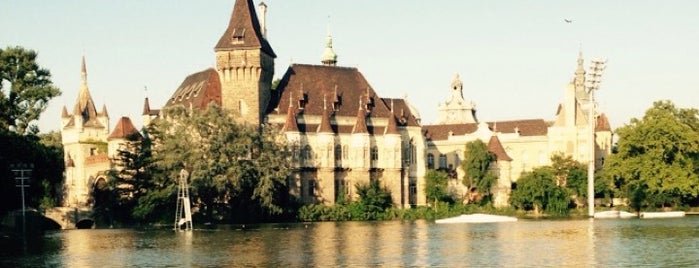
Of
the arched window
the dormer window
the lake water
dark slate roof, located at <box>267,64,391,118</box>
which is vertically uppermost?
the dormer window

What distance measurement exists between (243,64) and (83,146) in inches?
1319

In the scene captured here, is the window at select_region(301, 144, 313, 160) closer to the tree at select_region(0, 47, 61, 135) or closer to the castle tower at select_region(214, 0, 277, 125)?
the castle tower at select_region(214, 0, 277, 125)

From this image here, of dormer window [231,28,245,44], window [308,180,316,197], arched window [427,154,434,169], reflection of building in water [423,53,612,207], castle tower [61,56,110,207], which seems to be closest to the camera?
window [308,180,316,197]

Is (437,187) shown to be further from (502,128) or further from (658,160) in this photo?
(502,128)

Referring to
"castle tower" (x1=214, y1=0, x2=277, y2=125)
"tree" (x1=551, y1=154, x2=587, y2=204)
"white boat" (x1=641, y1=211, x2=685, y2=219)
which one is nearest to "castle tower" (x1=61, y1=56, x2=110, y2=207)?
"castle tower" (x1=214, y1=0, x2=277, y2=125)

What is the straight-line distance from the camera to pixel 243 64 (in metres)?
103

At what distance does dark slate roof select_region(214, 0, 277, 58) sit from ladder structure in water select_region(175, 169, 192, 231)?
2312 centimetres

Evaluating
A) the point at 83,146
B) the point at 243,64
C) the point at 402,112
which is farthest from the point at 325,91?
the point at 83,146

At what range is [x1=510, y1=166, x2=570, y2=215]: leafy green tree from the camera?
332 feet

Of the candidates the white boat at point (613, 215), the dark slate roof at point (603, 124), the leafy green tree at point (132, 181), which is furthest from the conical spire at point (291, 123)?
the dark slate roof at point (603, 124)

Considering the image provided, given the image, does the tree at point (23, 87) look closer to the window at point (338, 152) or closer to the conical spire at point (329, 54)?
the window at point (338, 152)

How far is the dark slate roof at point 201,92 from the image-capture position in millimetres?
103938

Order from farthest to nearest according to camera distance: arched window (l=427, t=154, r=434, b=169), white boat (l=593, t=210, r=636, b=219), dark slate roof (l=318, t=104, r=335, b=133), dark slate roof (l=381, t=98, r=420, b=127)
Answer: arched window (l=427, t=154, r=434, b=169) → dark slate roof (l=381, t=98, r=420, b=127) → dark slate roof (l=318, t=104, r=335, b=133) → white boat (l=593, t=210, r=636, b=219)

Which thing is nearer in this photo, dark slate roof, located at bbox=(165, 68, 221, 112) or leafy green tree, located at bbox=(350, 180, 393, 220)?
leafy green tree, located at bbox=(350, 180, 393, 220)
